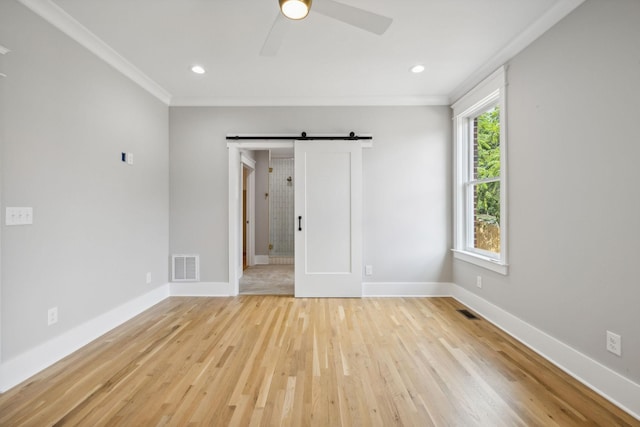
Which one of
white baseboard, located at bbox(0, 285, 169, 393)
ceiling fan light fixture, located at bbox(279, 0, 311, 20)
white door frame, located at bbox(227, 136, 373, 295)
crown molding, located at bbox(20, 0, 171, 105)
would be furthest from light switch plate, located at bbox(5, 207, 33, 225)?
ceiling fan light fixture, located at bbox(279, 0, 311, 20)

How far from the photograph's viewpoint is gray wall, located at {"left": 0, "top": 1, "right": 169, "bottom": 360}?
6.12 ft

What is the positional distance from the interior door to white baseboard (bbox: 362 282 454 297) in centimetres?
18

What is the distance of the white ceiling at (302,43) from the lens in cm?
206

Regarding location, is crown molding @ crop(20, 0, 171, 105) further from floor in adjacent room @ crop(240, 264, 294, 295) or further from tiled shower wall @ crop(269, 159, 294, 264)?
tiled shower wall @ crop(269, 159, 294, 264)

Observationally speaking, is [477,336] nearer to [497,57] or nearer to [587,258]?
[587,258]

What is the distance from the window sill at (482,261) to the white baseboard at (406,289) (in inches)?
18.6

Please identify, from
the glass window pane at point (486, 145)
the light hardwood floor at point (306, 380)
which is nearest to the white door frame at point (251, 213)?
the light hardwood floor at point (306, 380)

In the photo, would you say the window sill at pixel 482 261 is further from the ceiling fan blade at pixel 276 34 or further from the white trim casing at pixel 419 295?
the ceiling fan blade at pixel 276 34

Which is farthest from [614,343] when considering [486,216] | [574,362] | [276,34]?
[276,34]

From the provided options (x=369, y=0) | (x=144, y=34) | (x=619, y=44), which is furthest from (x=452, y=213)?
(x=144, y=34)

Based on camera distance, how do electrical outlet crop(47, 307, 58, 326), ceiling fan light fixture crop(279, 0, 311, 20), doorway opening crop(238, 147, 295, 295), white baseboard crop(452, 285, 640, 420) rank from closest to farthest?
1. ceiling fan light fixture crop(279, 0, 311, 20)
2. white baseboard crop(452, 285, 640, 420)
3. electrical outlet crop(47, 307, 58, 326)
4. doorway opening crop(238, 147, 295, 295)

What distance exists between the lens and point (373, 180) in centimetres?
376

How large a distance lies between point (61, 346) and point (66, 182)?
4.18 feet

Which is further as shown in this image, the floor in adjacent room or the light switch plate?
the floor in adjacent room
